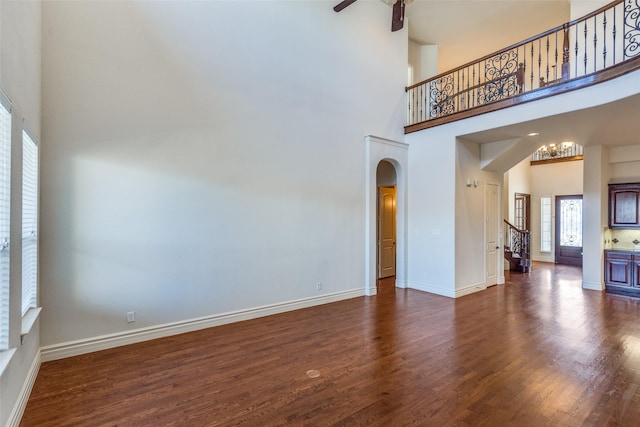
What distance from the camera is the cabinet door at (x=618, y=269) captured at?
6.11 meters

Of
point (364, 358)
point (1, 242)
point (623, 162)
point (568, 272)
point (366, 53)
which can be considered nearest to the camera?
point (1, 242)

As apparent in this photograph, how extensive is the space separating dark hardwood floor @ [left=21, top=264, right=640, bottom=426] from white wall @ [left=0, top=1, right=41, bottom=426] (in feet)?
0.86

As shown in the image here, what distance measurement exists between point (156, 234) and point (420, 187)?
4885mm

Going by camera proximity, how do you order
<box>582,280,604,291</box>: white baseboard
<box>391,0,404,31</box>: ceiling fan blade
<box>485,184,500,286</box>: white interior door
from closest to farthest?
1. <box>391,0,404,31</box>: ceiling fan blade
2. <box>582,280,604,291</box>: white baseboard
3. <box>485,184,500,286</box>: white interior door

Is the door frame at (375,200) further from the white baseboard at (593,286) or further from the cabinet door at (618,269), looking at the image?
the cabinet door at (618,269)

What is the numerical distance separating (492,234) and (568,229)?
5.47m

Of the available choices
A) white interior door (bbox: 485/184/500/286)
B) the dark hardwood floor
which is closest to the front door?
white interior door (bbox: 485/184/500/286)

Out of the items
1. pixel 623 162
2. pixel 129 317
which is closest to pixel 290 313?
pixel 129 317

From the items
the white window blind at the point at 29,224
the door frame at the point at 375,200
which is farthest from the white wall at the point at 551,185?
the white window blind at the point at 29,224

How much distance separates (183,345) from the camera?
365cm

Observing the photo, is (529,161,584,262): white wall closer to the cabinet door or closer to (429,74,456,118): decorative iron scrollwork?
the cabinet door

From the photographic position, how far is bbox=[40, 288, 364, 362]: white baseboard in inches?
131

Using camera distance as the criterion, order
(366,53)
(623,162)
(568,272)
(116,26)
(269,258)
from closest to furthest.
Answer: (116,26) → (269,258) → (366,53) → (623,162) → (568,272)

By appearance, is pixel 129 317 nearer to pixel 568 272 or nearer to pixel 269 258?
pixel 269 258
